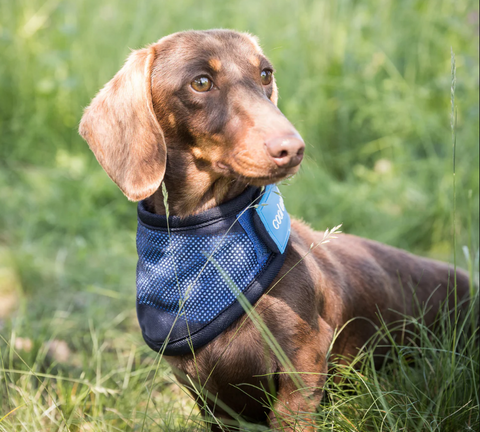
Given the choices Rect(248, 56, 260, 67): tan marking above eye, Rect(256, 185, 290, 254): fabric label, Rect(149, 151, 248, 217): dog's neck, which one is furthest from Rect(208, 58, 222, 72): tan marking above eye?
Rect(256, 185, 290, 254): fabric label

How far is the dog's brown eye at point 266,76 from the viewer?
2.08 m

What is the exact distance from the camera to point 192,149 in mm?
1948

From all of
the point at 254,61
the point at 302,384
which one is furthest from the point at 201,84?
the point at 302,384

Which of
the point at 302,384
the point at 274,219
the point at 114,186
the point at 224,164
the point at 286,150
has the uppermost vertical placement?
the point at 286,150

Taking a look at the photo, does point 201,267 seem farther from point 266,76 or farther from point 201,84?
point 266,76

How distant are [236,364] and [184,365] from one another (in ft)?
0.71

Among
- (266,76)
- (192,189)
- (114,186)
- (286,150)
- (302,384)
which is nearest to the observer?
(286,150)

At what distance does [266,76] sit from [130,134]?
0.56 meters

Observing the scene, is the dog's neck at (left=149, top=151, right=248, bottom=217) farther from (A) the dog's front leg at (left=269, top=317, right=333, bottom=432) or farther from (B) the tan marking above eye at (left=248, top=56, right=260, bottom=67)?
(A) the dog's front leg at (left=269, top=317, right=333, bottom=432)

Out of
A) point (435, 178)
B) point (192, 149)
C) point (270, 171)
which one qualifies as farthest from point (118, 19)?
point (270, 171)

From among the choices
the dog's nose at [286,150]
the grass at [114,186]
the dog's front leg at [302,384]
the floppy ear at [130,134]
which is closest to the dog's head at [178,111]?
the floppy ear at [130,134]

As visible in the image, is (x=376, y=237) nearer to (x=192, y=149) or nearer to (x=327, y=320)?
(x=327, y=320)

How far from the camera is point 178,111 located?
1.92 meters

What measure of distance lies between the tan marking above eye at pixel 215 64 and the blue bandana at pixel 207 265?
1.37 ft
